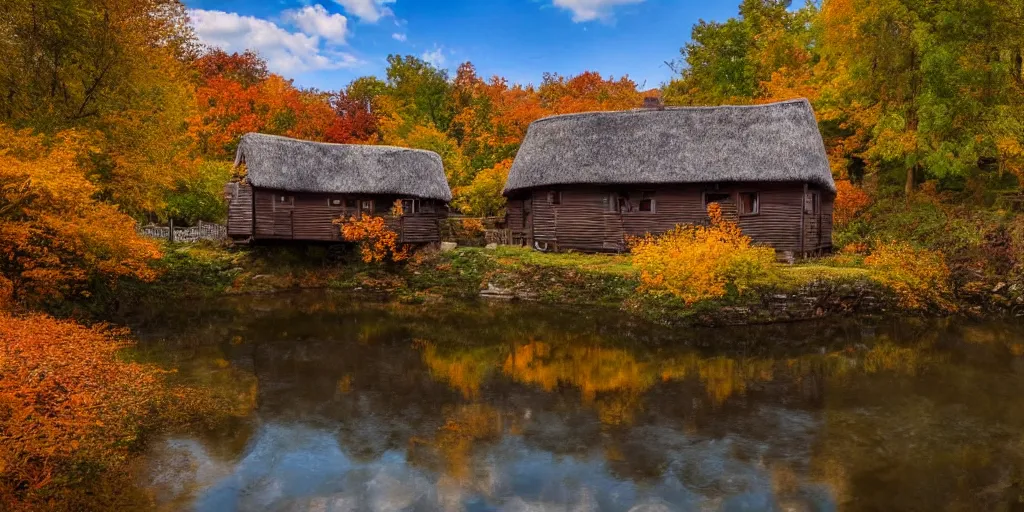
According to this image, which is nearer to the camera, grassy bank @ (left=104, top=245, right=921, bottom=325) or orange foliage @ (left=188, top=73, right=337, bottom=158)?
grassy bank @ (left=104, top=245, right=921, bottom=325)

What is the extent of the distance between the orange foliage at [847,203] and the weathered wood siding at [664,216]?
8.53 ft

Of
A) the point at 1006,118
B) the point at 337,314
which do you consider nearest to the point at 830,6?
the point at 1006,118

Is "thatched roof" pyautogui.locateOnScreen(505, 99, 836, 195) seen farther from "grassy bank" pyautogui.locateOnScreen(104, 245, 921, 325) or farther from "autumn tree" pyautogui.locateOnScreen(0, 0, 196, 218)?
"autumn tree" pyautogui.locateOnScreen(0, 0, 196, 218)

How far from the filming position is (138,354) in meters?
15.4

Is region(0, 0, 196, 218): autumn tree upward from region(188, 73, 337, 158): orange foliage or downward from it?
downward

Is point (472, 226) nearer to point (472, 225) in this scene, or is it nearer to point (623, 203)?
point (472, 225)

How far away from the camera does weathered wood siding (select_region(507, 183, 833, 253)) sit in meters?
25.8

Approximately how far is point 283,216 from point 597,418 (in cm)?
2003

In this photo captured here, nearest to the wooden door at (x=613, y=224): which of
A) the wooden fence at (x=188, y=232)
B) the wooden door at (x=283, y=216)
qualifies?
the wooden door at (x=283, y=216)

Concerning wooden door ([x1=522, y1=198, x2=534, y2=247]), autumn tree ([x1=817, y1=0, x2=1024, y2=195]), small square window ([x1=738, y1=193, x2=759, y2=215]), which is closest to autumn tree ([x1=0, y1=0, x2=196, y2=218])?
wooden door ([x1=522, y1=198, x2=534, y2=247])

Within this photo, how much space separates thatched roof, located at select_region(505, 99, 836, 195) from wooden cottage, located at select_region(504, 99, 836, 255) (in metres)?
0.04

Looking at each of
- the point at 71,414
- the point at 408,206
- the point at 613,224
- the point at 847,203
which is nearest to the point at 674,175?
the point at 613,224

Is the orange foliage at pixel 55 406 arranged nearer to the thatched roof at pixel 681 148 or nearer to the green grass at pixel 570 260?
the green grass at pixel 570 260

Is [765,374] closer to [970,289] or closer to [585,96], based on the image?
[970,289]
